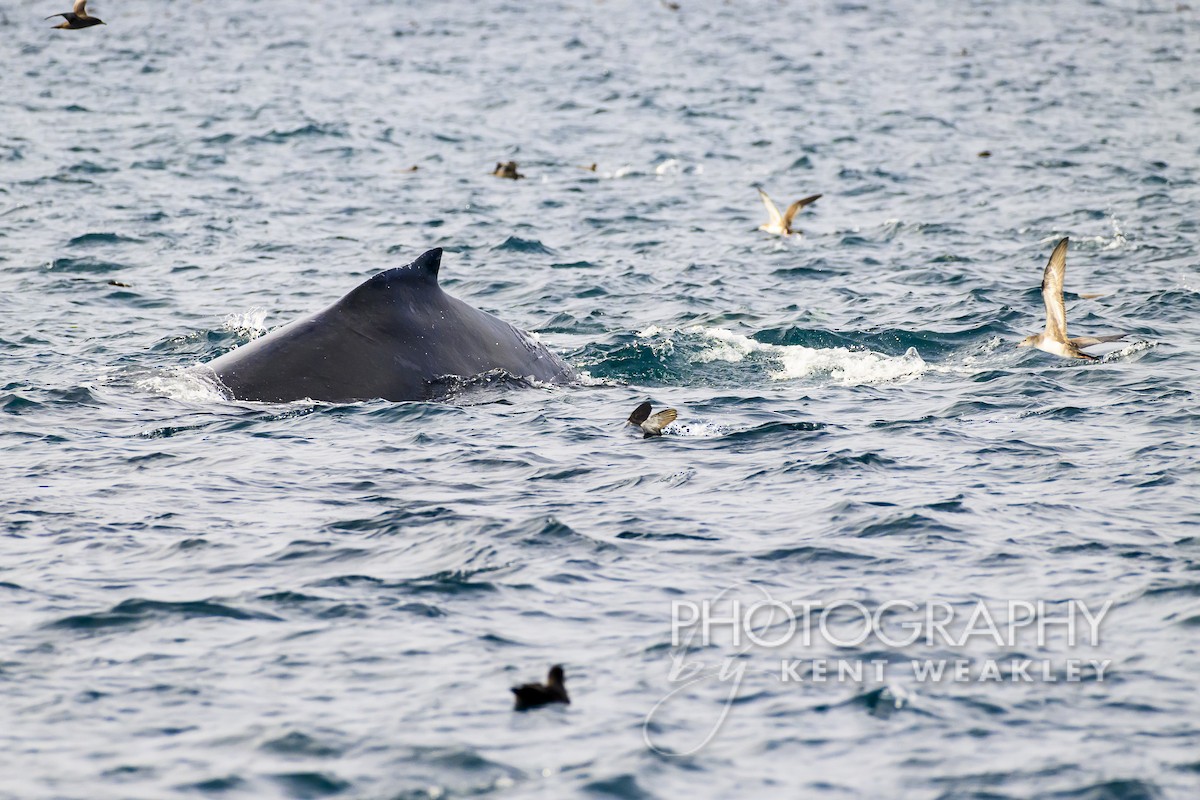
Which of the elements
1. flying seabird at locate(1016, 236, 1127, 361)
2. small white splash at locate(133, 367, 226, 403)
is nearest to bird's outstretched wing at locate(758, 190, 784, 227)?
flying seabird at locate(1016, 236, 1127, 361)

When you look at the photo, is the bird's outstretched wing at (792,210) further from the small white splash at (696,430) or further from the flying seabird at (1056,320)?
the small white splash at (696,430)

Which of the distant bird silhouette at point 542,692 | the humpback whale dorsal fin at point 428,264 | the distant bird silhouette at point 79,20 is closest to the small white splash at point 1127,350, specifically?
the humpback whale dorsal fin at point 428,264

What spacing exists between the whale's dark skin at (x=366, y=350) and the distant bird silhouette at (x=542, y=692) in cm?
534

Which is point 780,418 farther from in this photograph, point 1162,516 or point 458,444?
point 1162,516

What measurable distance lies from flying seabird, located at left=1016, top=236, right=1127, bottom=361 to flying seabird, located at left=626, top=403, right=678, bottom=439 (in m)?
4.19

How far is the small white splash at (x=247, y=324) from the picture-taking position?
1619 cm

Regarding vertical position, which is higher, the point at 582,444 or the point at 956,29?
the point at 956,29

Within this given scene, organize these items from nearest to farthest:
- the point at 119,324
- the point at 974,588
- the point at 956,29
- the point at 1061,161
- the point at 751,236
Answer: the point at 974,588
the point at 119,324
the point at 751,236
the point at 1061,161
the point at 956,29

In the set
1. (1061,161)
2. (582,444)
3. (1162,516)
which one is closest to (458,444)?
(582,444)

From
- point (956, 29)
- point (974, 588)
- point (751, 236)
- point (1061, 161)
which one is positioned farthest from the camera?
point (956, 29)

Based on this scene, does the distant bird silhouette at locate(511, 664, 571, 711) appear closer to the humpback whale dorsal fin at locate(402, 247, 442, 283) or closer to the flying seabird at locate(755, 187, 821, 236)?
the humpback whale dorsal fin at locate(402, 247, 442, 283)

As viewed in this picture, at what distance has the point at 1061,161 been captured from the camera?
28.1 m

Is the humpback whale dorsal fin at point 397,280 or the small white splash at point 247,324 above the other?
the humpback whale dorsal fin at point 397,280

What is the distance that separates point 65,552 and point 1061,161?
22.6m
